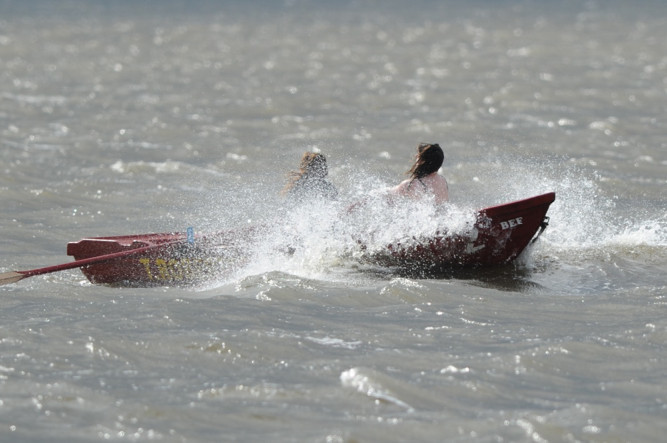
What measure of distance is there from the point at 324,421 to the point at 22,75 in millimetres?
20123

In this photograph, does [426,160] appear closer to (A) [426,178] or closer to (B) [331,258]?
(A) [426,178]

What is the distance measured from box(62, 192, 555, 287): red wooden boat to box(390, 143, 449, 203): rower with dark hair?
438mm

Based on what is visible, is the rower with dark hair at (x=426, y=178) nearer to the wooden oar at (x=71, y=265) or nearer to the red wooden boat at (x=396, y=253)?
the red wooden boat at (x=396, y=253)

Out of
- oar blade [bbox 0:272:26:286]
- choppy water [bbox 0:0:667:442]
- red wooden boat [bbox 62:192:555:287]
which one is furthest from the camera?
red wooden boat [bbox 62:192:555:287]

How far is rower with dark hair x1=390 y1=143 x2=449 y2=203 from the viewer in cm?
860

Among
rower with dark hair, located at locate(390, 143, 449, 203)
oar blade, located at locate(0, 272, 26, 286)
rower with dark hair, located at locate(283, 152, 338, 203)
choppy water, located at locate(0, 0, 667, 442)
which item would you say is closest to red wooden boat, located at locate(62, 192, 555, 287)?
choppy water, located at locate(0, 0, 667, 442)

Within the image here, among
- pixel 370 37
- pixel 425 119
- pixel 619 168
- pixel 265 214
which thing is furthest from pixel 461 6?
pixel 265 214

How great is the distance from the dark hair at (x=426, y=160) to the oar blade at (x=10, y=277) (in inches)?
133

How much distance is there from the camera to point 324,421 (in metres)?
5.25

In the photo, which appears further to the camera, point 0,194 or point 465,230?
point 0,194

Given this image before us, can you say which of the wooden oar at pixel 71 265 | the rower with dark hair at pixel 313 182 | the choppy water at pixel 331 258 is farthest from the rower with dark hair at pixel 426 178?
the wooden oar at pixel 71 265

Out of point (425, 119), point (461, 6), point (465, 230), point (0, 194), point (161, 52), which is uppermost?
point (461, 6)

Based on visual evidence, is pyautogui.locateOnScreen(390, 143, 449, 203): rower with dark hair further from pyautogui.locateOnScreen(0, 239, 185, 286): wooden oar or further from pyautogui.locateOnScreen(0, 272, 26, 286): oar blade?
pyautogui.locateOnScreen(0, 272, 26, 286): oar blade

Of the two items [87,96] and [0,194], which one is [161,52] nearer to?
[87,96]
